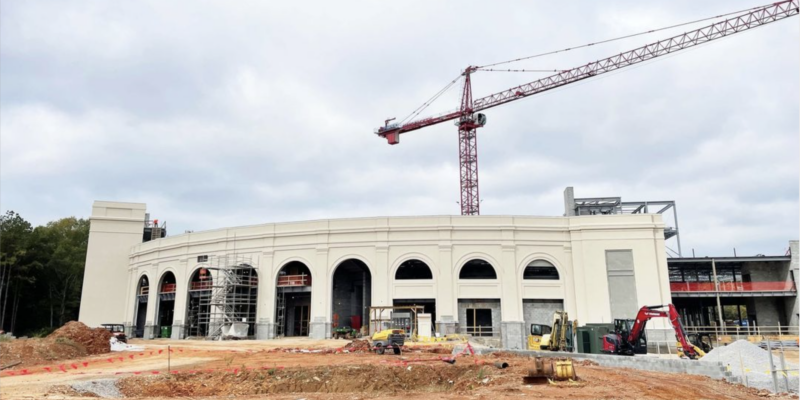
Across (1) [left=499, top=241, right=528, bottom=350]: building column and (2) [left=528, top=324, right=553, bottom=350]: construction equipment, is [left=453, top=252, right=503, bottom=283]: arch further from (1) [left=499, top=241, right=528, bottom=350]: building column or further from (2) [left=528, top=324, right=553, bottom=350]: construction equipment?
(2) [left=528, top=324, right=553, bottom=350]: construction equipment

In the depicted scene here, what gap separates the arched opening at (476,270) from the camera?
43.2m

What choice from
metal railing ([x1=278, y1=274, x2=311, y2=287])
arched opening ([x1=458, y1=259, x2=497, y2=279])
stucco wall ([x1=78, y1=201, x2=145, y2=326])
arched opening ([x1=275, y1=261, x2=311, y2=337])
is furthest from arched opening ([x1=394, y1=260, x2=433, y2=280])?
stucco wall ([x1=78, y1=201, x2=145, y2=326])

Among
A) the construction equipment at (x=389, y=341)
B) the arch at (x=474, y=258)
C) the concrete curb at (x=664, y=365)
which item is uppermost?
the arch at (x=474, y=258)

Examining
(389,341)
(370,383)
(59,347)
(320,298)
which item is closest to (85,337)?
(59,347)

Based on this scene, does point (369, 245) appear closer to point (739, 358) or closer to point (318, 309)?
point (318, 309)

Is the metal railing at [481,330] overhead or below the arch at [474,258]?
below

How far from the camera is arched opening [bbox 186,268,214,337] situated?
4688cm

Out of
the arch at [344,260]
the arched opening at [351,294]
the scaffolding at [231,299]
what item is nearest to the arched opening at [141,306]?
the scaffolding at [231,299]

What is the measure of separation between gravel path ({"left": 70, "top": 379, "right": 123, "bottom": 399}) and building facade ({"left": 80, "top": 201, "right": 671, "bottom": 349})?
24572mm

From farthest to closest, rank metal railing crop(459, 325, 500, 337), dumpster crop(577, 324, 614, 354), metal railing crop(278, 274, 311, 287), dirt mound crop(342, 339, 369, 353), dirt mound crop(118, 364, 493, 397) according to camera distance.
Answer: metal railing crop(278, 274, 311, 287)
metal railing crop(459, 325, 500, 337)
dumpster crop(577, 324, 614, 354)
dirt mound crop(342, 339, 369, 353)
dirt mound crop(118, 364, 493, 397)

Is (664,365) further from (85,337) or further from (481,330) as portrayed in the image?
(85,337)

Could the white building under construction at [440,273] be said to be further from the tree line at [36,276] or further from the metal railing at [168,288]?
the tree line at [36,276]

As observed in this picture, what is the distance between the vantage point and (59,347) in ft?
93.4

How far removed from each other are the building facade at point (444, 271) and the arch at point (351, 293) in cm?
16
